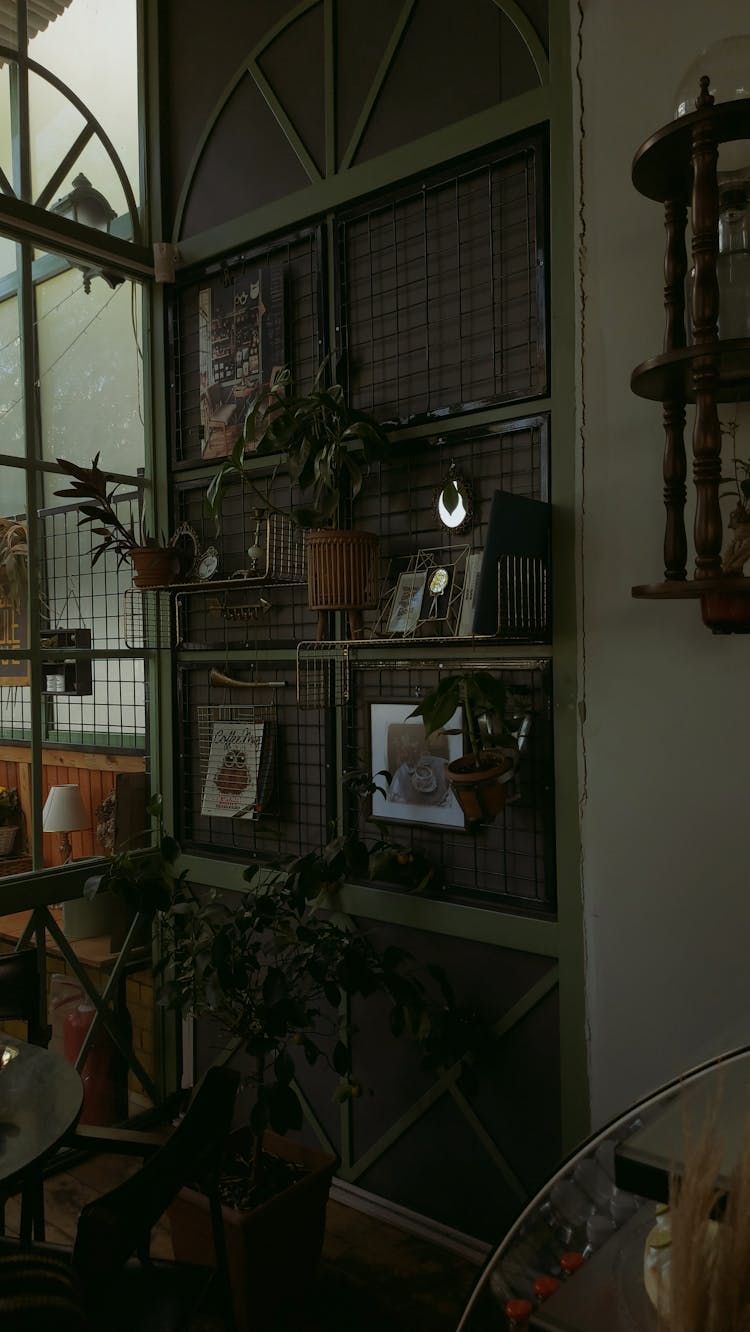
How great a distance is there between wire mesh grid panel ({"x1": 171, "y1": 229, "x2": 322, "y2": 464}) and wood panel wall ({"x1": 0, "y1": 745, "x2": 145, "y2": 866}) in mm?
1264

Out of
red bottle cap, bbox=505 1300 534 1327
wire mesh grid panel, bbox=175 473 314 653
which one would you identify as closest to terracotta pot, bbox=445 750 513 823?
wire mesh grid panel, bbox=175 473 314 653

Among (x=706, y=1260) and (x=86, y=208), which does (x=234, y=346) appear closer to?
(x=86, y=208)

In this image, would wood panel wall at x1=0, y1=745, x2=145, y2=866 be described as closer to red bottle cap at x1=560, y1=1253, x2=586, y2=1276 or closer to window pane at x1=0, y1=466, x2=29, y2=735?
window pane at x1=0, y1=466, x2=29, y2=735

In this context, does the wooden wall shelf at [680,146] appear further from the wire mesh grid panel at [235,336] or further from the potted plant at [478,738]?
the wire mesh grid panel at [235,336]

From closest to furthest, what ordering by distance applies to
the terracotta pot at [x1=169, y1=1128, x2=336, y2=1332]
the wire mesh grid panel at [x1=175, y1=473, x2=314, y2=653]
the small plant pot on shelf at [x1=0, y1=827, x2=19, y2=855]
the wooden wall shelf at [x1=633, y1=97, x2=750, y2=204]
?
the wooden wall shelf at [x1=633, y1=97, x2=750, y2=204] → the terracotta pot at [x1=169, y1=1128, x2=336, y2=1332] → the wire mesh grid panel at [x1=175, y1=473, x2=314, y2=653] → the small plant pot on shelf at [x1=0, y1=827, x2=19, y2=855]

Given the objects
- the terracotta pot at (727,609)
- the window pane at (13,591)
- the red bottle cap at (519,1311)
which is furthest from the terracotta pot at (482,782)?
the window pane at (13,591)

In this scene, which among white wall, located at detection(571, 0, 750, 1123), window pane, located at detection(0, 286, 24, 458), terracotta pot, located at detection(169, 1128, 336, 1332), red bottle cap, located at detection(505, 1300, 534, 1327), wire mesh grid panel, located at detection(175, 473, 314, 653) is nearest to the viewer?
red bottle cap, located at detection(505, 1300, 534, 1327)

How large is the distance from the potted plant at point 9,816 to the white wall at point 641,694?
2.30 m

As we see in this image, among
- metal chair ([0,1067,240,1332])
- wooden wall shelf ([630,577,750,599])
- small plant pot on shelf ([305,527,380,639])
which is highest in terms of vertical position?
small plant pot on shelf ([305,527,380,639])

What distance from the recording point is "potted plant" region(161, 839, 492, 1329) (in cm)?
232

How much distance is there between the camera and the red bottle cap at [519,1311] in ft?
2.82

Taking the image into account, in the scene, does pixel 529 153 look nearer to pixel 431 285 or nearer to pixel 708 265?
pixel 431 285

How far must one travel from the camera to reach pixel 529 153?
240 cm

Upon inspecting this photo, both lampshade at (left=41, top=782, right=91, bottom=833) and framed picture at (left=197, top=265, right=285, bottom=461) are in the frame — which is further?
lampshade at (left=41, top=782, right=91, bottom=833)
